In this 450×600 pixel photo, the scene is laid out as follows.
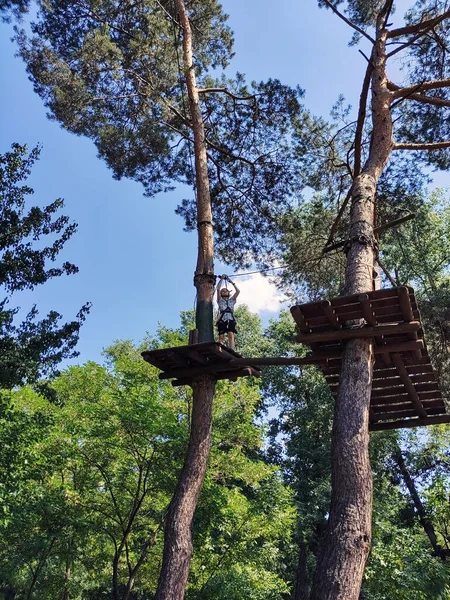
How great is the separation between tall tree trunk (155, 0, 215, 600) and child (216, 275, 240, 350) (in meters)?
0.14

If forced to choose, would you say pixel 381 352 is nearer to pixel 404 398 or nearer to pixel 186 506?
pixel 404 398

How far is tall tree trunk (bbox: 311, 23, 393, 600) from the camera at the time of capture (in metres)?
3.68

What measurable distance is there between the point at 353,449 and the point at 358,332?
1213 mm

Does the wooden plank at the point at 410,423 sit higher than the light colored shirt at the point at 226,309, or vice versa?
the light colored shirt at the point at 226,309

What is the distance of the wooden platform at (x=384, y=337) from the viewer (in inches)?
185

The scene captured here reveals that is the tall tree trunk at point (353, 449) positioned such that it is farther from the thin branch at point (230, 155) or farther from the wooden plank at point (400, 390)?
the thin branch at point (230, 155)

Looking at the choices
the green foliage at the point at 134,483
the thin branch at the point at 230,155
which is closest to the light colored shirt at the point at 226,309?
the green foliage at the point at 134,483

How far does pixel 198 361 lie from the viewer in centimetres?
576

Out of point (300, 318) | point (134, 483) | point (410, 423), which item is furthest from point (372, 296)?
point (134, 483)

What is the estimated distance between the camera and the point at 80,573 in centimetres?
1552

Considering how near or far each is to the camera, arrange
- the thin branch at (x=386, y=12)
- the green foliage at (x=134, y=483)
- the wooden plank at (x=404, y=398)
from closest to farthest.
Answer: the wooden plank at (x=404, y=398) → the thin branch at (x=386, y=12) → the green foliage at (x=134, y=483)

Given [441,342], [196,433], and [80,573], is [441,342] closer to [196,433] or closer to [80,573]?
→ [196,433]

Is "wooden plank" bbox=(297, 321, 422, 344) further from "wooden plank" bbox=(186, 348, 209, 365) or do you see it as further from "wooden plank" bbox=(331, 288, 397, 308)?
"wooden plank" bbox=(186, 348, 209, 365)

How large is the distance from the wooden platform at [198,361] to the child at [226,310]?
66 cm
